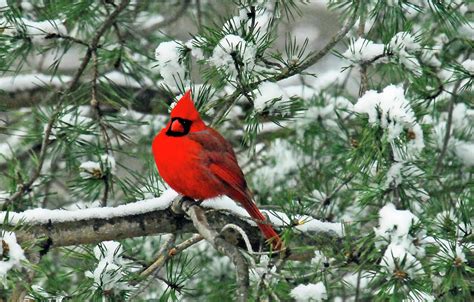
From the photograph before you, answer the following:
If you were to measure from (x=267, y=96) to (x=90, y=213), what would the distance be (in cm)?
63

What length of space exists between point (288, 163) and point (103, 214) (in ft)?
5.32

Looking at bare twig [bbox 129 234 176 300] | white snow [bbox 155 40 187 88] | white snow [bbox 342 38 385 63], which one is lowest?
bare twig [bbox 129 234 176 300]

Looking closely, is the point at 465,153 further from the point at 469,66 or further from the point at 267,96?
the point at 267,96

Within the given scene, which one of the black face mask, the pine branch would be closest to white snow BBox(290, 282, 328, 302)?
the black face mask

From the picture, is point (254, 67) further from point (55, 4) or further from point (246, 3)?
point (55, 4)

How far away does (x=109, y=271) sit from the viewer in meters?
2.56

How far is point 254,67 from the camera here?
2.73 metres

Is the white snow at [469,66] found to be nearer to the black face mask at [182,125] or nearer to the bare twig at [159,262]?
the black face mask at [182,125]

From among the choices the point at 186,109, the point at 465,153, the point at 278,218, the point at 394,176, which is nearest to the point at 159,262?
the point at 278,218

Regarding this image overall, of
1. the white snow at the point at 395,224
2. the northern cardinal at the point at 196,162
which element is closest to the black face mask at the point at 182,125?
the northern cardinal at the point at 196,162

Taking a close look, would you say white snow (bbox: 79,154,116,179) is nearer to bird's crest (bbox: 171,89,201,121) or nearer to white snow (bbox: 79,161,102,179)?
white snow (bbox: 79,161,102,179)

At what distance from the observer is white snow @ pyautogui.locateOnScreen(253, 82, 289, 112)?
272 centimetres

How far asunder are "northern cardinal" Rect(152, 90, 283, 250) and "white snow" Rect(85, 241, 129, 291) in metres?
0.45

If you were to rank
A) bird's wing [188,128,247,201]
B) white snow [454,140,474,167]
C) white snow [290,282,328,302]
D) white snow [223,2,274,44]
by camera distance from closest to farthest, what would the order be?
white snow [290,282,328,302], white snow [223,2,274,44], bird's wing [188,128,247,201], white snow [454,140,474,167]
